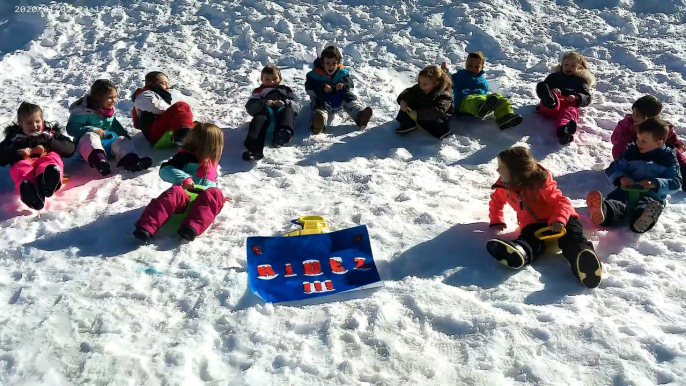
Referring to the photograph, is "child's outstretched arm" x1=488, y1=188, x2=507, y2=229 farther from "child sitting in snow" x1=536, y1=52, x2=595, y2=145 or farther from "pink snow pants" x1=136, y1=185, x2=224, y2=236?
"pink snow pants" x1=136, y1=185, x2=224, y2=236

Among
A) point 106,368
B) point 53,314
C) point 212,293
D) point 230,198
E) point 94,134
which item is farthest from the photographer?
point 94,134

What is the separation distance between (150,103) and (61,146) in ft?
3.52

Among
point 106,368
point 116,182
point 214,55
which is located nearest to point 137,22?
point 214,55

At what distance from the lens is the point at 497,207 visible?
516cm

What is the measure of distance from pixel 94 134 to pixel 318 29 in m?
4.27

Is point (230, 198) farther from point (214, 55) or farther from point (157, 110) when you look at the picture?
point (214, 55)

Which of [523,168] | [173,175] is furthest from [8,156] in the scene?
[523,168]

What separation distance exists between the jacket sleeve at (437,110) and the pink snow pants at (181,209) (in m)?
2.65

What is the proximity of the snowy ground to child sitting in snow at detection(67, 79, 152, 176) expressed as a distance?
0.20 m

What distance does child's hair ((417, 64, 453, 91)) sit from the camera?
6805 mm

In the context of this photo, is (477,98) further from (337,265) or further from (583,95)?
(337,265)

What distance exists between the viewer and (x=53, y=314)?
4027mm

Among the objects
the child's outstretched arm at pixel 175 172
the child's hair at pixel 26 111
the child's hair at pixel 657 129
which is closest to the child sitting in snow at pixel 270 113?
the child's outstretched arm at pixel 175 172

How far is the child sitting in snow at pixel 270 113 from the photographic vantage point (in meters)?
6.48
